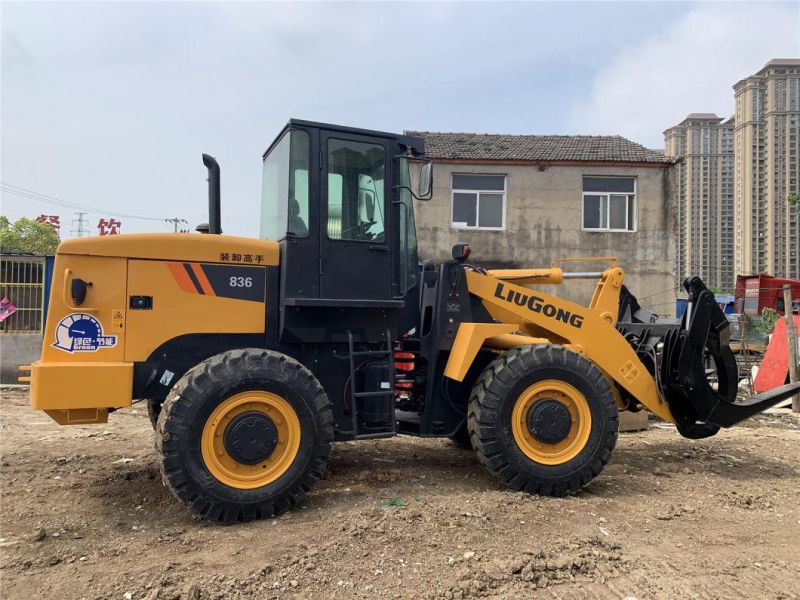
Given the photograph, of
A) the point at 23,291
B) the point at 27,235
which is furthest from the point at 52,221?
the point at 23,291

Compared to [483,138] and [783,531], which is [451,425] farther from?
[483,138]

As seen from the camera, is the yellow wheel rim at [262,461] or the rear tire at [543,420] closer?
the yellow wheel rim at [262,461]

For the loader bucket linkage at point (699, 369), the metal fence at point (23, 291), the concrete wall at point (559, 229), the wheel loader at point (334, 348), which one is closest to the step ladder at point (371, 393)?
the wheel loader at point (334, 348)

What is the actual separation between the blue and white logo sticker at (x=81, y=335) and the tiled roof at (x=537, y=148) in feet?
49.5

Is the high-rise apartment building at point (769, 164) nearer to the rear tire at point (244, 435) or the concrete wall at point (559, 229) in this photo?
the concrete wall at point (559, 229)

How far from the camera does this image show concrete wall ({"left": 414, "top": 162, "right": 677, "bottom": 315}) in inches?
743

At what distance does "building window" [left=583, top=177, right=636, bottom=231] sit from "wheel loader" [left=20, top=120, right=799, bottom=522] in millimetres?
13424

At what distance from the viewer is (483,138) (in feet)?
67.7

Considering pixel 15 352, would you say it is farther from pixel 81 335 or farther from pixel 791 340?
pixel 791 340

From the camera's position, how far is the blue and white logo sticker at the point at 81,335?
14.5 feet

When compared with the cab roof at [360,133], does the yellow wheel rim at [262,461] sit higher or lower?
lower

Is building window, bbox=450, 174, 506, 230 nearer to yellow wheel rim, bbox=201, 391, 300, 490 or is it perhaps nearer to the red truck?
the red truck

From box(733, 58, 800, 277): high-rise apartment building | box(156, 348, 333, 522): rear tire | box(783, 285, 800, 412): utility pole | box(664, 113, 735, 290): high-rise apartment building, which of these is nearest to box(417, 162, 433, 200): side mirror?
box(156, 348, 333, 522): rear tire

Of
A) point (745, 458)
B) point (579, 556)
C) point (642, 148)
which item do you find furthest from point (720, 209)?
point (579, 556)
